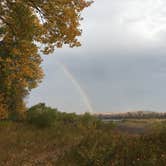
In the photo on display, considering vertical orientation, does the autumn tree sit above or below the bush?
above

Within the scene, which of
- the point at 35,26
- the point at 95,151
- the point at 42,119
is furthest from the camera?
the point at 42,119

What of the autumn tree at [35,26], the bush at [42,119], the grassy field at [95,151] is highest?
the autumn tree at [35,26]

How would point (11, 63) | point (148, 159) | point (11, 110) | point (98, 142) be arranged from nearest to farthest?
point (148, 159) < point (98, 142) < point (11, 63) < point (11, 110)

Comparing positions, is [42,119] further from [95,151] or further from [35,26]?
[95,151]

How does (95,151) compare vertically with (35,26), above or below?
below

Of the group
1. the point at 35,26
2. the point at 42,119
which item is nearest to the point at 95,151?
the point at 35,26

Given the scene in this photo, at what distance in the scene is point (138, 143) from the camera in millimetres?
14672

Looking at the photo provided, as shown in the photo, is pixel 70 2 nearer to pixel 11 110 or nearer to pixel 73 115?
pixel 11 110

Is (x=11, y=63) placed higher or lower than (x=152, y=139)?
higher

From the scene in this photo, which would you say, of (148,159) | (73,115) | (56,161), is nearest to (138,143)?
(148,159)

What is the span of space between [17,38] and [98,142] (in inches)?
361

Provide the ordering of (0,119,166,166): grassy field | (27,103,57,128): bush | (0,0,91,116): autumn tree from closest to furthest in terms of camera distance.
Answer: (0,119,166,166): grassy field
(0,0,91,116): autumn tree
(27,103,57,128): bush

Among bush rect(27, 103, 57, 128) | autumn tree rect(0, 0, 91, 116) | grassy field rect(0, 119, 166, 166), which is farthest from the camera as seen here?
bush rect(27, 103, 57, 128)

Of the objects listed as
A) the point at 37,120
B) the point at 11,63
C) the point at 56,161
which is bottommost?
the point at 56,161
